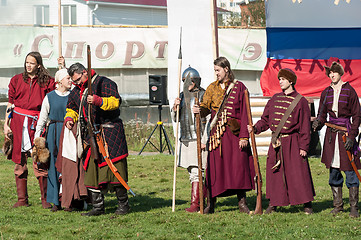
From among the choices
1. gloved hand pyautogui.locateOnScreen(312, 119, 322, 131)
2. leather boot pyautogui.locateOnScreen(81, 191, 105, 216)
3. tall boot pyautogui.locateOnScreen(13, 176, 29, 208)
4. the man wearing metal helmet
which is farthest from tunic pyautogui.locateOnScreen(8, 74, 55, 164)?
gloved hand pyautogui.locateOnScreen(312, 119, 322, 131)

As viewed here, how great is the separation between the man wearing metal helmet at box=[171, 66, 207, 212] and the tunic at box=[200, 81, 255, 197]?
0.39 metres

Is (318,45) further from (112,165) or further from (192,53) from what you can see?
(112,165)

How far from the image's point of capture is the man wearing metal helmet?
340 inches

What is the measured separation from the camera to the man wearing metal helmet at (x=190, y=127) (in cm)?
863

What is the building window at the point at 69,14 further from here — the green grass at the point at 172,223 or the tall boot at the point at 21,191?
the tall boot at the point at 21,191

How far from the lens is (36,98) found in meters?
9.12

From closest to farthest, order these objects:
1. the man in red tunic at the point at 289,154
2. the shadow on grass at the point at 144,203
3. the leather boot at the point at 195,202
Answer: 1. the man in red tunic at the point at 289,154
2. the leather boot at the point at 195,202
3. the shadow on grass at the point at 144,203

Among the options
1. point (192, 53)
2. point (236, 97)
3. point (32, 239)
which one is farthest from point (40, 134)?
point (192, 53)

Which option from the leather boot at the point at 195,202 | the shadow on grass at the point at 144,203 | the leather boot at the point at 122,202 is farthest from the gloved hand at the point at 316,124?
the leather boot at the point at 122,202

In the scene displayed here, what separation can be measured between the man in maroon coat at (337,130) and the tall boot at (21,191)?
12.7ft

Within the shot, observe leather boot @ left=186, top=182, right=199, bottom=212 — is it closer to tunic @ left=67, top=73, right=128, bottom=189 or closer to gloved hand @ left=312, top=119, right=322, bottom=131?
tunic @ left=67, top=73, right=128, bottom=189

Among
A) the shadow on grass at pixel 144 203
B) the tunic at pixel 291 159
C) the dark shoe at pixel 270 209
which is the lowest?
the shadow on grass at pixel 144 203

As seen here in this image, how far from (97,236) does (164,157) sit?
7881mm

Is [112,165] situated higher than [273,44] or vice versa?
[273,44]
